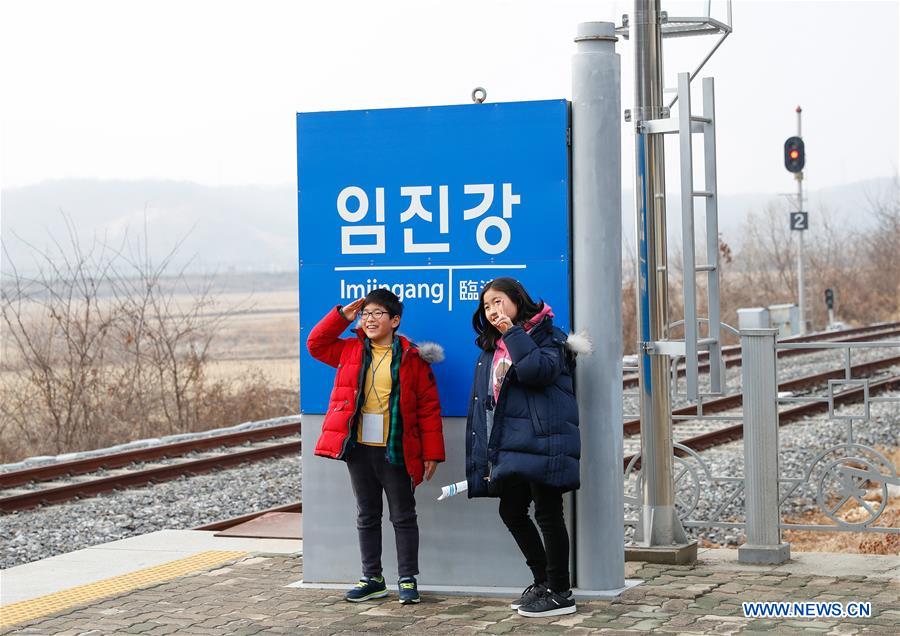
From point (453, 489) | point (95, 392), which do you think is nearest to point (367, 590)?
point (453, 489)

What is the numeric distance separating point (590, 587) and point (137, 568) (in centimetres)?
303

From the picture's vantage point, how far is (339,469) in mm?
7934

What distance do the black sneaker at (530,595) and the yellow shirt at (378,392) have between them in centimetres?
108

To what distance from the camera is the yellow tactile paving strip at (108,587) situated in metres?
7.51

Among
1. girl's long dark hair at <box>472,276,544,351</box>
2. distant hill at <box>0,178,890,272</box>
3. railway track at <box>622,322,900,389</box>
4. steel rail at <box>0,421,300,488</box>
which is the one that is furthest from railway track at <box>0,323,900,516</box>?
distant hill at <box>0,178,890,272</box>

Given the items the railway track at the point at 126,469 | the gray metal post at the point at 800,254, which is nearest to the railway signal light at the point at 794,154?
the gray metal post at the point at 800,254

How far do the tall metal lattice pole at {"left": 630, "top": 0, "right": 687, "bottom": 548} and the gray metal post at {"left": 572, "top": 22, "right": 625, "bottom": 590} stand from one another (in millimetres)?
813

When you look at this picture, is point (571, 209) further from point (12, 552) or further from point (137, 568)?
point (12, 552)

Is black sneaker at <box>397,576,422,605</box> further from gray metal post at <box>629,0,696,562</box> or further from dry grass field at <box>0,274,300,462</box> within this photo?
dry grass field at <box>0,274,300,462</box>

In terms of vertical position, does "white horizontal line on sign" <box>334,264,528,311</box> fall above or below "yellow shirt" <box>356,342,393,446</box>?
above

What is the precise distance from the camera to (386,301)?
24.4 feet

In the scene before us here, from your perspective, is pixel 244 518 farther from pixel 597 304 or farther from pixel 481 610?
pixel 597 304

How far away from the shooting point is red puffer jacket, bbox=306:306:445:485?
7.35 meters
